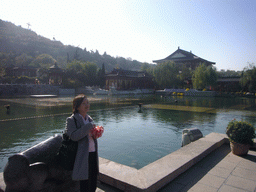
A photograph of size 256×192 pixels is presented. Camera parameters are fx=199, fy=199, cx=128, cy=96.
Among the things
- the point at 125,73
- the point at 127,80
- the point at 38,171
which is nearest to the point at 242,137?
the point at 38,171

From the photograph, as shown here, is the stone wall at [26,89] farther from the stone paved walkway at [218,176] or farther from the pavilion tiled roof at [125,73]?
the stone paved walkway at [218,176]

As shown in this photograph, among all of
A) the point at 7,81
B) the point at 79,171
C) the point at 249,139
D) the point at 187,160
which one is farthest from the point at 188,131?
the point at 7,81

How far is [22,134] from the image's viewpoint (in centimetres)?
827

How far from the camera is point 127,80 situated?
49.7 metres

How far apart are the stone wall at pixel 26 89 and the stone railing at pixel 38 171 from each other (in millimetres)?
38988

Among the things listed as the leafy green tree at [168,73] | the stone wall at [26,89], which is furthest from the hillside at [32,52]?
the leafy green tree at [168,73]

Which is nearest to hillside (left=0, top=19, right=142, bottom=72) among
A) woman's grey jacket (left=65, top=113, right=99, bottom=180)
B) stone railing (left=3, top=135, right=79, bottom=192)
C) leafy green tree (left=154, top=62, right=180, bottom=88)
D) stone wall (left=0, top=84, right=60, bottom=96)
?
stone wall (left=0, top=84, right=60, bottom=96)

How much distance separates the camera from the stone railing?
2.43 metres

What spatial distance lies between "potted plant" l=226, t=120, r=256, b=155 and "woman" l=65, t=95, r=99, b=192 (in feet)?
12.3

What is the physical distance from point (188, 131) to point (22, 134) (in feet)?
21.7

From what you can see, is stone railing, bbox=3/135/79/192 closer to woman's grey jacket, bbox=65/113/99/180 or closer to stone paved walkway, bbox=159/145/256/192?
woman's grey jacket, bbox=65/113/99/180

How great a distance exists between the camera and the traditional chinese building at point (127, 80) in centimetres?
4825

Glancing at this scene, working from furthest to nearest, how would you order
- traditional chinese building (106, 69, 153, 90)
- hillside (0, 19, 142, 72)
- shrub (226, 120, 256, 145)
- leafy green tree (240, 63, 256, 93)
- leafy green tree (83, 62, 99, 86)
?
hillside (0, 19, 142, 72) < leafy green tree (83, 62, 99, 86) < traditional chinese building (106, 69, 153, 90) < leafy green tree (240, 63, 256, 93) < shrub (226, 120, 256, 145)

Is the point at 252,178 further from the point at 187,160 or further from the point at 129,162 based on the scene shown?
the point at 129,162
